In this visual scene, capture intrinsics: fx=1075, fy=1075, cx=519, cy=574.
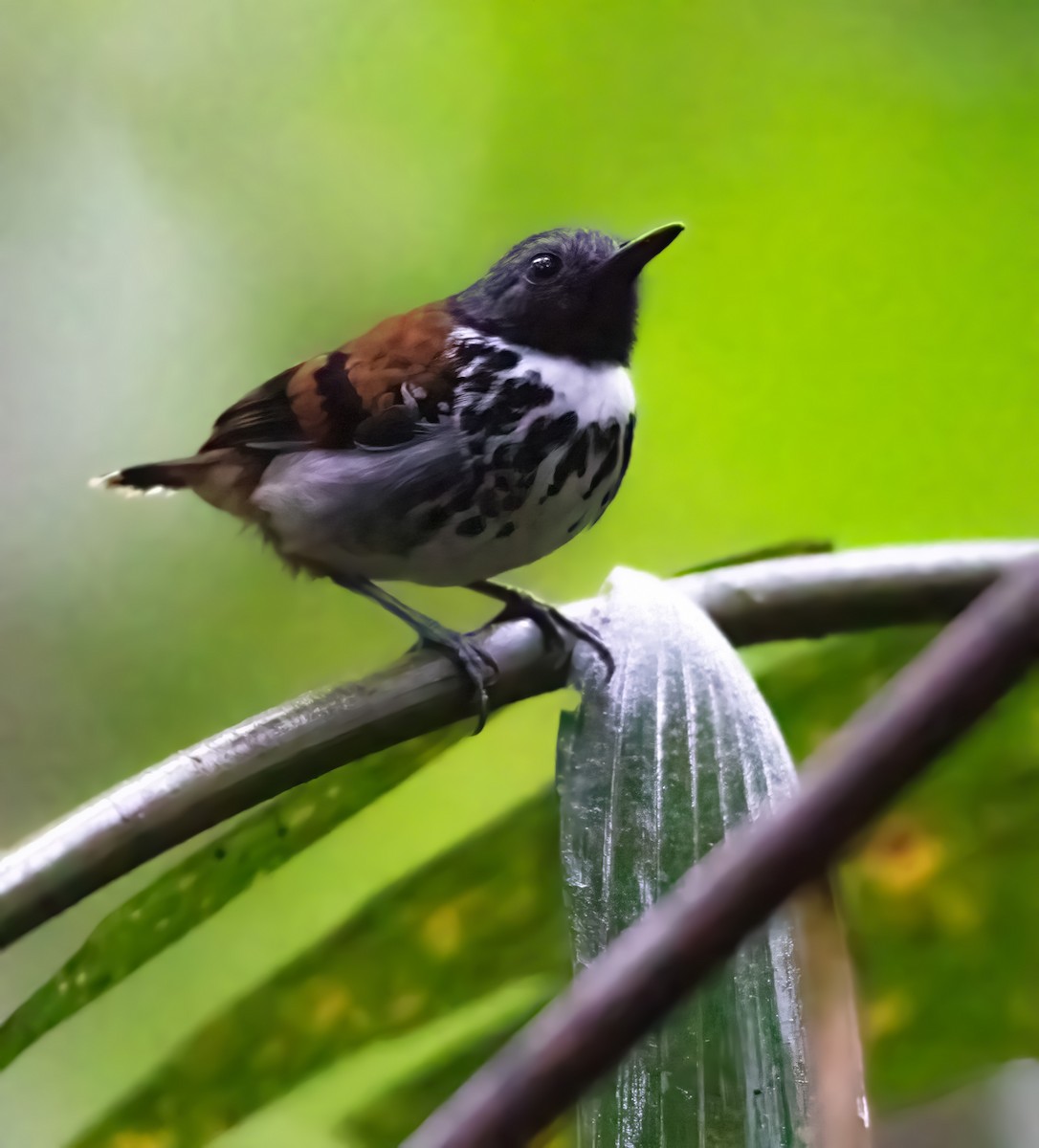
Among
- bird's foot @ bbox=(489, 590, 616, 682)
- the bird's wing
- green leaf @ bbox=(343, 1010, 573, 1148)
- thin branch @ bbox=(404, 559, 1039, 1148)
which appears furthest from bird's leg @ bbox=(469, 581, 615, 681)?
thin branch @ bbox=(404, 559, 1039, 1148)

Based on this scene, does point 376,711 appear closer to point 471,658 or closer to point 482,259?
point 471,658

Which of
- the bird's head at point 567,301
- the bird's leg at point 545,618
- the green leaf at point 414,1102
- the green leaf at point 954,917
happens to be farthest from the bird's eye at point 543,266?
the green leaf at point 414,1102

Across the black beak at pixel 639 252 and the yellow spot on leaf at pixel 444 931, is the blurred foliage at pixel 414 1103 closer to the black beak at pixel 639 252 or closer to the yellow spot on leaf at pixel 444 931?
the yellow spot on leaf at pixel 444 931

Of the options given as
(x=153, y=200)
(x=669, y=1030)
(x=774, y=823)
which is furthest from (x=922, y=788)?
(x=153, y=200)

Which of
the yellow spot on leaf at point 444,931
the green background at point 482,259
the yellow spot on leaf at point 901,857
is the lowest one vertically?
the yellow spot on leaf at point 444,931

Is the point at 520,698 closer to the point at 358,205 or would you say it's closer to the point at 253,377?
the point at 253,377

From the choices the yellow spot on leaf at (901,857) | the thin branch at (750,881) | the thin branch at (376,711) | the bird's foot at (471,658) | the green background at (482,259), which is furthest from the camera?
the green background at (482,259)

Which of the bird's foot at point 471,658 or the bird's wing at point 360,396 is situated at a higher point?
the bird's wing at point 360,396
